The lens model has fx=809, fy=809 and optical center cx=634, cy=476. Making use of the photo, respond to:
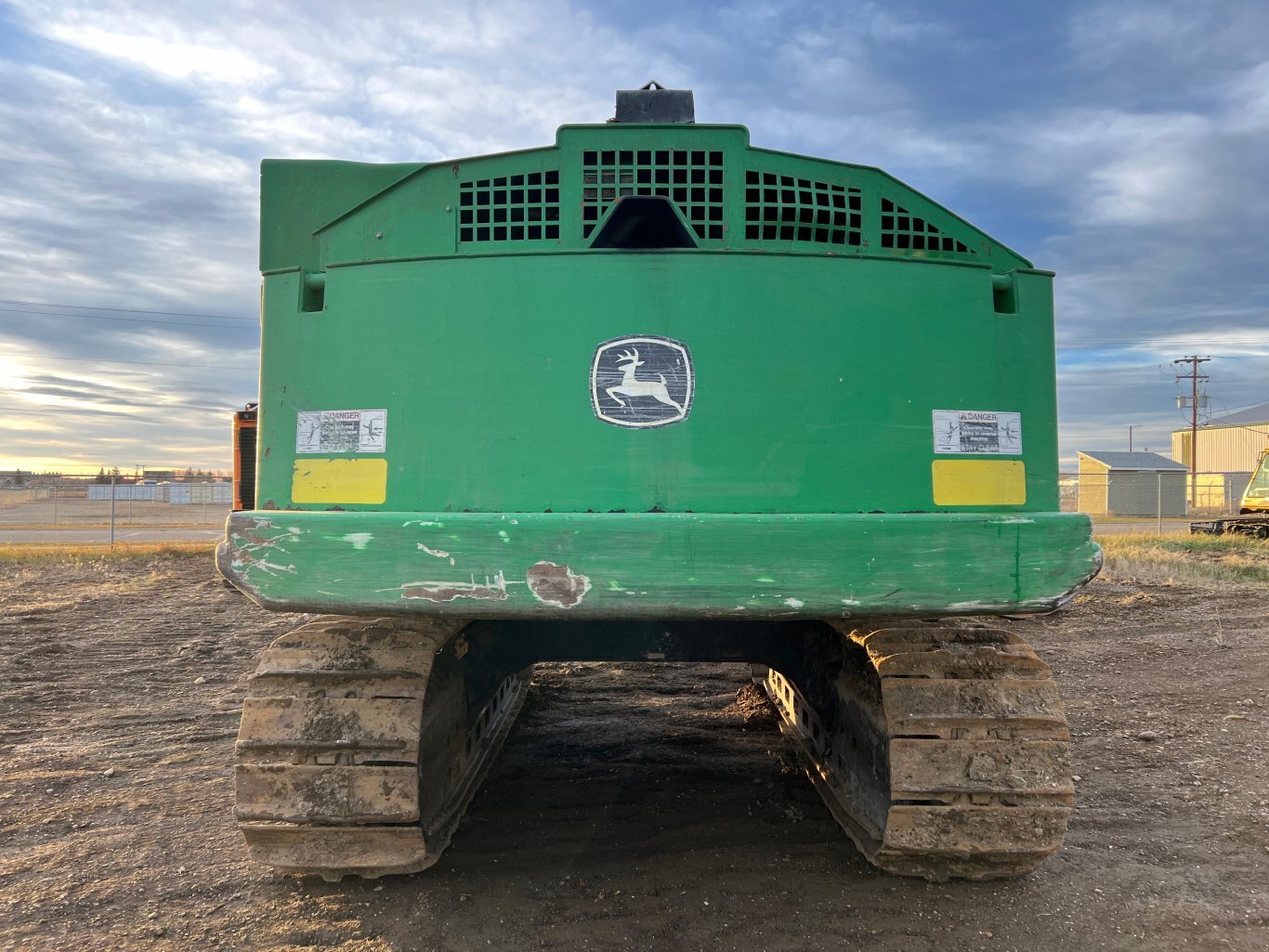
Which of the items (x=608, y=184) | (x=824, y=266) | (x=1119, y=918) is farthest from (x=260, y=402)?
(x=1119, y=918)

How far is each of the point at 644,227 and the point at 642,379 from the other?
0.56 meters

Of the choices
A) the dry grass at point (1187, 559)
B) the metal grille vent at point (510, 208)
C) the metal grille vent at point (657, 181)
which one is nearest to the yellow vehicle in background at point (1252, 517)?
the dry grass at point (1187, 559)

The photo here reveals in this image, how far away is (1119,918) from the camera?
9.25ft

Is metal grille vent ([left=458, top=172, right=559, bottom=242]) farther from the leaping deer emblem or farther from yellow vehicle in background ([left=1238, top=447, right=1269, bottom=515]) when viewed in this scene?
yellow vehicle in background ([left=1238, top=447, right=1269, bottom=515])

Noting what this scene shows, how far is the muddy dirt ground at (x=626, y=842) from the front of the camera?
107 inches

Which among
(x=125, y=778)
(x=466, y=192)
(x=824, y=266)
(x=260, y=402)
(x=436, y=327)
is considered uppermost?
(x=466, y=192)

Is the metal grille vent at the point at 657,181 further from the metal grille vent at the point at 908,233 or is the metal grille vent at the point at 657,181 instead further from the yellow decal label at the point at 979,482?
the yellow decal label at the point at 979,482

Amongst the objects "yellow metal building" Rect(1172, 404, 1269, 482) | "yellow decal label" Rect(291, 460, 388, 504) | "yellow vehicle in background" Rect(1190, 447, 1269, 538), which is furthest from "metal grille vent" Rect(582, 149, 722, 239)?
"yellow metal building" Rect(1172, 404, 1269, 482)

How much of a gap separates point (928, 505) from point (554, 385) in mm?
1101

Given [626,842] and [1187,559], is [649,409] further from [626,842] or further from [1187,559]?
[1187,559]

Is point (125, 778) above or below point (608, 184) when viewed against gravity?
below

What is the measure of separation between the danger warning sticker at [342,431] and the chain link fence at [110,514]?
18.0 meters

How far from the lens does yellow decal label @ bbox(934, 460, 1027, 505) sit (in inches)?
90.4

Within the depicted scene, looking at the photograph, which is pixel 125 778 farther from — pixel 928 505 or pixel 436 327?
pixel 928 505
